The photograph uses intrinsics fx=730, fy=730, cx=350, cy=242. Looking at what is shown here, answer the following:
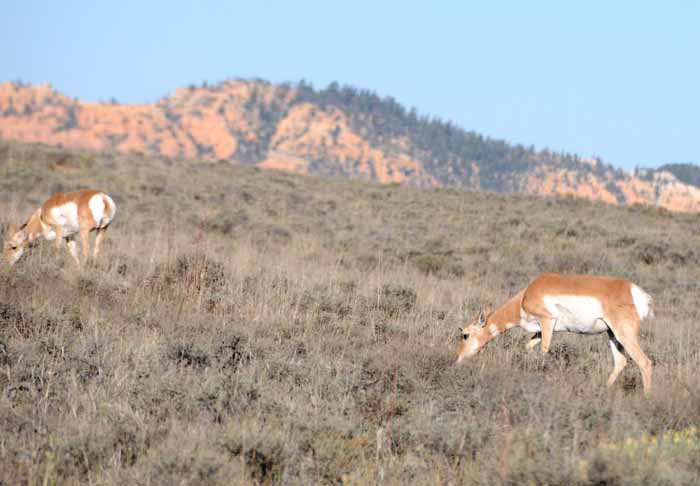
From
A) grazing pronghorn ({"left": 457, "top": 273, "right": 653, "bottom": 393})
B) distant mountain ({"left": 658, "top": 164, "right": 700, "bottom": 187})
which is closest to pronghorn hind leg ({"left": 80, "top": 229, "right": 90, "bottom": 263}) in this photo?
grazing pronghorn ({"left": 457, "top": 273, "right": 653, "bottom": 393})

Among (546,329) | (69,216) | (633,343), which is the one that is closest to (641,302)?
(633,343)

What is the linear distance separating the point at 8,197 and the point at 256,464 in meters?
19.7

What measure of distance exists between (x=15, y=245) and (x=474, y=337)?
7752 millimetres

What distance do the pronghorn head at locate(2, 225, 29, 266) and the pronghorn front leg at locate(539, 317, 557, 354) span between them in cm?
781

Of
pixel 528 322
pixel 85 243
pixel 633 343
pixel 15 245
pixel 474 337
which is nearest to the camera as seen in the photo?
pixel 633 343

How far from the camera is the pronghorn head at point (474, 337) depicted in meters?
7.18

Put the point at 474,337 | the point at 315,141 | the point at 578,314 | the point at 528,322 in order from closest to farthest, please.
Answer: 1. the point at 578,314
2. the point at 474,337
3. the point at 528,322
4. the point at 315,141

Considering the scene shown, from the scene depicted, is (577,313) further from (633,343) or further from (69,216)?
(69,216)

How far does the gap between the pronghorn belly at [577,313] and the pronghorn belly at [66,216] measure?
8.29m

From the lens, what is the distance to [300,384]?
5773 mm

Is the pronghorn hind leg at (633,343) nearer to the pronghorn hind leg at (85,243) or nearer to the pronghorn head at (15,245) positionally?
the pronghorn hind leg at (85,243)

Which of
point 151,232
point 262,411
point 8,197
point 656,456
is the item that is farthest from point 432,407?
point 8,197

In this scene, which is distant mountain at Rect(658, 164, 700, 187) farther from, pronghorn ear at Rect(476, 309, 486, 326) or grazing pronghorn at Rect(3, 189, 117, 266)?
pronghorn ear at Rect(476, 309, 486, 326)

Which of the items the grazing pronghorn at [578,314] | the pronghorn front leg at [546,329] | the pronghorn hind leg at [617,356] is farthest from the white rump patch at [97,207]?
the pronghorn hind leg at [617,356]
